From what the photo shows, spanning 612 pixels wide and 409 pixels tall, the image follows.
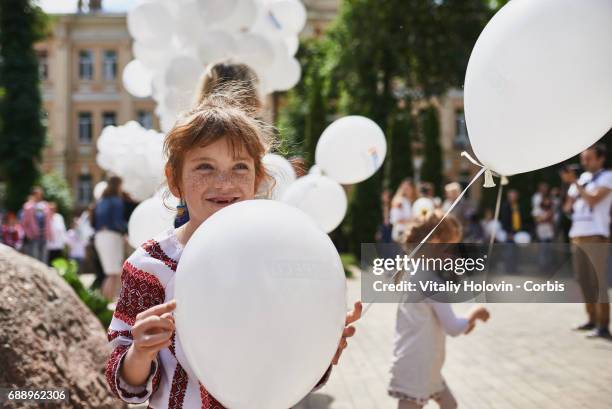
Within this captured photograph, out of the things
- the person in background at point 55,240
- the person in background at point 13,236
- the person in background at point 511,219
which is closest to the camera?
the person in background at point 13,236

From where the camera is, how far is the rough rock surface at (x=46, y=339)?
2711 mm

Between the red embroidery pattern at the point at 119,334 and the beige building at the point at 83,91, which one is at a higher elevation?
the beige building at the point at 83,91

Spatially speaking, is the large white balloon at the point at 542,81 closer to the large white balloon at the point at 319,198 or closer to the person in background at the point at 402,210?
the large white balloon at the point at 319,198

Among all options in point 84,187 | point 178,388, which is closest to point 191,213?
point 178,388

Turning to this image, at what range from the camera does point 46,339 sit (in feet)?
9.52

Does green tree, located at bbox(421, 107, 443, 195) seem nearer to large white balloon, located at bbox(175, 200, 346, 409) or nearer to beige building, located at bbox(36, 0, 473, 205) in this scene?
beige building, located at bbox(36, 0, 473, 205)

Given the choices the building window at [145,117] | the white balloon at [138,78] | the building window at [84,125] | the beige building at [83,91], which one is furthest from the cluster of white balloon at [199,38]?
the building window at [84,125]

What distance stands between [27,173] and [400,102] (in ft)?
43.8

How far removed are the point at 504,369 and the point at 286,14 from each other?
11.1ft

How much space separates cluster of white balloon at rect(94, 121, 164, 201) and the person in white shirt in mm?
3639

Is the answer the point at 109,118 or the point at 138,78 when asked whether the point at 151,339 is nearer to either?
the point at 138,78

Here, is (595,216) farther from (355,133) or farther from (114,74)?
(114,74)

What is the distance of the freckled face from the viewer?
1658mm

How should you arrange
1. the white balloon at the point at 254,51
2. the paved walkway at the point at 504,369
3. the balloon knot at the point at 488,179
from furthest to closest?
the white balloon at the point at 254,51 → the paved walkway at the point at 504,369 → the balloon knot at the point at 488,179
